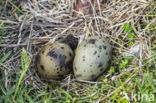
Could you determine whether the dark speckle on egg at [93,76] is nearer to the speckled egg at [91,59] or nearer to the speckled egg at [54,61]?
the speckled egg at [91,59]

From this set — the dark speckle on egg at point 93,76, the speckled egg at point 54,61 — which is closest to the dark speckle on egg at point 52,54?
the speckled egg at point 54,61

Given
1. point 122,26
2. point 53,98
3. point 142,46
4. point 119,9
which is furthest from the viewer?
point 119,9

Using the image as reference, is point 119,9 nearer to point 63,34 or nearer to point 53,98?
point 63,34

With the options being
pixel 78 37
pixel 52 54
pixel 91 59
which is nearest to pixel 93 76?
pixel 91 59

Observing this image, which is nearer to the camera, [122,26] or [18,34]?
[122,26]

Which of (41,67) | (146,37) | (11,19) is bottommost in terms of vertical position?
(41,67)

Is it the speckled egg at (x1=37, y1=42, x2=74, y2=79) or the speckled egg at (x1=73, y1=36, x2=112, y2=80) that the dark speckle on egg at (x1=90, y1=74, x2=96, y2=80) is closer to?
the speckled egg at (x1=73, y1=36, x2=112, y2=80)

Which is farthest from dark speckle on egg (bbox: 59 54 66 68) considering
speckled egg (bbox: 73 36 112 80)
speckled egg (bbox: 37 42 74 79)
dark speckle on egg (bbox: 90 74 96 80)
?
dark speckle on egg (bbox: 90 74 96 80)

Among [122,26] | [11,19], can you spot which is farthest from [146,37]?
[11,19]
